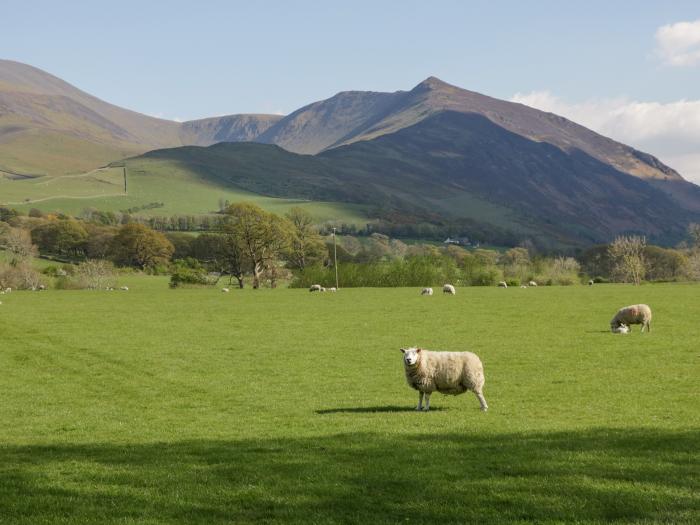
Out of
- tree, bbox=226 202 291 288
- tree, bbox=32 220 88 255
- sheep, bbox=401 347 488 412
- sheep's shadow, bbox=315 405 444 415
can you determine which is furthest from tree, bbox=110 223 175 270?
sheep, bbox=401 347 488 412

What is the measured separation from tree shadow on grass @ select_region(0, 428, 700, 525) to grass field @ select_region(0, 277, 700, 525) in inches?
1.9

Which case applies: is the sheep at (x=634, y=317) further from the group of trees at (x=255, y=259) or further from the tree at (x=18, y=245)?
the tree at (x=18, y=245)

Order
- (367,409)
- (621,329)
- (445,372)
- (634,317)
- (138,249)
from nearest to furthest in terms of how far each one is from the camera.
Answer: (445,372) < (367,409) < (621,329) < (634,317) < (138,249)

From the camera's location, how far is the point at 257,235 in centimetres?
11756

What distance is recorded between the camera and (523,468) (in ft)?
43.2

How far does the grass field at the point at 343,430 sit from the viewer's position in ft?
37.5

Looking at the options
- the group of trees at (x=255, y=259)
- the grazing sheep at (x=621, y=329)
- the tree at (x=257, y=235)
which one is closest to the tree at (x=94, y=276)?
the group of trees at (x=255, y=259)

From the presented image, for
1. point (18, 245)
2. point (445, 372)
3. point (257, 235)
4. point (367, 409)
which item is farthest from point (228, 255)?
point (445, 372)

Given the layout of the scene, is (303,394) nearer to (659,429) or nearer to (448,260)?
(659,429)

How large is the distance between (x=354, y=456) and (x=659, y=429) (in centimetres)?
693

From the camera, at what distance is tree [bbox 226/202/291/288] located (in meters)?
118

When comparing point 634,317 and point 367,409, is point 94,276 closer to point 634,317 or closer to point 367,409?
point 634,317

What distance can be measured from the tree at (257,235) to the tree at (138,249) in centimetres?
3939

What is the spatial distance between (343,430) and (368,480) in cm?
522
